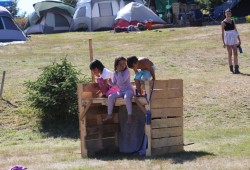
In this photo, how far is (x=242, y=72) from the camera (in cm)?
1495

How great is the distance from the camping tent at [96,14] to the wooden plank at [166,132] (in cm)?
2635

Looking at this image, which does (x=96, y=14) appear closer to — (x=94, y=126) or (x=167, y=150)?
(x=94, y=126)

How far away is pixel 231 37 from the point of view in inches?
589

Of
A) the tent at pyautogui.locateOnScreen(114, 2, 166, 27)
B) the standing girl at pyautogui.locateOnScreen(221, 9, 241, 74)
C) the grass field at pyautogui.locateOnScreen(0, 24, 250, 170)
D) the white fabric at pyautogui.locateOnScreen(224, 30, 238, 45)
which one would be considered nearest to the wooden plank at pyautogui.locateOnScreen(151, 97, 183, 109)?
the grass field at pyautogui.locateOnScreen(0, 24, 250, 170)

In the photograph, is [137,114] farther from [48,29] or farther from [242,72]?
[48,29]

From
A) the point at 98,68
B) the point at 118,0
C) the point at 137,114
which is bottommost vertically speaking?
the point at 137,114

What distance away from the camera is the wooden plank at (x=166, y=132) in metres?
8.19

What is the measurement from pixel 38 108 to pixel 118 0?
24326 millimetres

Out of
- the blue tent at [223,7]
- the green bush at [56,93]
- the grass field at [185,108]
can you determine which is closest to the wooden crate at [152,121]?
the grass field at [185,108]

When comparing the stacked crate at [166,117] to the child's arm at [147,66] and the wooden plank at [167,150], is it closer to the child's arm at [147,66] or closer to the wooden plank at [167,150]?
the wooden plank at [167,150]

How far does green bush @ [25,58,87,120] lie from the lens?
38.6 ft

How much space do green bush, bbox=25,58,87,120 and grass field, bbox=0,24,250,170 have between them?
38 cm

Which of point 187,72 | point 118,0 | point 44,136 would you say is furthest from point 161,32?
point 44,136

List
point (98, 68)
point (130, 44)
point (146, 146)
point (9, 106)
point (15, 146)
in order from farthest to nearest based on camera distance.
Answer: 1. point (130, 44)
2. point (9, 106)
3. point (15, 146)
4. point (98, 68)
5. point (146, 146)
